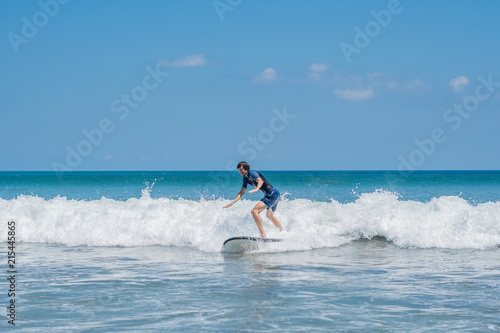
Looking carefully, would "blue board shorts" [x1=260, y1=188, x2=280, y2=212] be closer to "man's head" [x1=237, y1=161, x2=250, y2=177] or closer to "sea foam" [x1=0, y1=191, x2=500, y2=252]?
"man's head" [x1=237, y1=161, x2=250, y2=177]

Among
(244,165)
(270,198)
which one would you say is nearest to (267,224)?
(270,198)

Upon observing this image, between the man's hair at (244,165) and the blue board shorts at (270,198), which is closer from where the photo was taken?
the man's hair at (244,165)

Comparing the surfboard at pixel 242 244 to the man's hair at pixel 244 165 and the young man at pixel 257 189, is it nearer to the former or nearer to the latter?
the young man at pixel 257 189

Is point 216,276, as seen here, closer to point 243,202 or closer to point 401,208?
point 401,208

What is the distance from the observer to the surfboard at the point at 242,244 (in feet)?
39.5

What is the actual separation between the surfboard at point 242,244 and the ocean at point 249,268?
0.73 ft

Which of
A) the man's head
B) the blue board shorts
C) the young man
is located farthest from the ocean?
the man's head

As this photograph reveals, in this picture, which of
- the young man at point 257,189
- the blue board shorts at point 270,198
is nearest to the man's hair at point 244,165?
the young man at point 257,189

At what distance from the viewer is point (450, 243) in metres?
12.8

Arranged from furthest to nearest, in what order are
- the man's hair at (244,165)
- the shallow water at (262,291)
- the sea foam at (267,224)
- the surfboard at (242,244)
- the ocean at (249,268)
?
the sea foam at (267,224), the surfboard at (242,244), the man's hair at (244,165), the ocean at (249,268), the shallow water at (262,291)

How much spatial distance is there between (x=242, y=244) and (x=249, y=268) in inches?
93.2

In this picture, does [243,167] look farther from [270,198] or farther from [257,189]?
[270,198]

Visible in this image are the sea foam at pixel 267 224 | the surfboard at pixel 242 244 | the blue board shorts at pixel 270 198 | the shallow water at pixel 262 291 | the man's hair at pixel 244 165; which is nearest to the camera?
the shallow water at pixel 262 291

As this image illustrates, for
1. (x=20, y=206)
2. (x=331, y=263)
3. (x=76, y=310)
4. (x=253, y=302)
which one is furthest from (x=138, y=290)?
(x=20, y=206)
